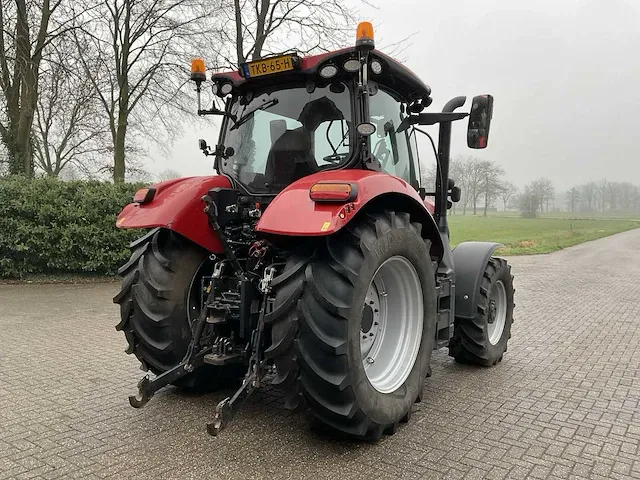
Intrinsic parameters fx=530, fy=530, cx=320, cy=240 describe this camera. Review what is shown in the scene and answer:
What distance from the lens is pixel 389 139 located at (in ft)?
13.9

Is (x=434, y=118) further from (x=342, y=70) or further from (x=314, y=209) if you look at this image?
(x=314, y=209)

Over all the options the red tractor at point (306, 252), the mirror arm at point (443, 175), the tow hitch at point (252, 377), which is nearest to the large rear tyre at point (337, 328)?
the red tractor at point (306, 252)

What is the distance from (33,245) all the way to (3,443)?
8.21 metres

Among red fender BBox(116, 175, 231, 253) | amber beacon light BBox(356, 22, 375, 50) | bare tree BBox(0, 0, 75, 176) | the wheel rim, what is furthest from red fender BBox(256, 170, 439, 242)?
bare tree BBox(0, 0, 75, 176)

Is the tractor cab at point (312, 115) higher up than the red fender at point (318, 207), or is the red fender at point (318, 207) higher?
the tractor cab at point (312, 115)

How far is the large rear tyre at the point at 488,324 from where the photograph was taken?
5062mm

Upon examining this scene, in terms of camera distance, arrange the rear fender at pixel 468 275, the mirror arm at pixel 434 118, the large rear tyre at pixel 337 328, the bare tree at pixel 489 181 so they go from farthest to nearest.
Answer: the bare tree at pixel 489 181 < the rear fender at pixel 468 275 < the mirror arm at pixel 434 118 < the large rear tyre at pixel 337 328

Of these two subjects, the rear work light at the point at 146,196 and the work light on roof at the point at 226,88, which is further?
the work light on roof at the point at 226,88

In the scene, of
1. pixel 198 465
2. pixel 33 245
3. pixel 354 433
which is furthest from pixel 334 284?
pixel 33 245

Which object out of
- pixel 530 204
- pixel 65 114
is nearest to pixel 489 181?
pixel 530 204

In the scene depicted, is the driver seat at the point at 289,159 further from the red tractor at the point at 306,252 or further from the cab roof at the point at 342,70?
the cab roof at the point at 342,70

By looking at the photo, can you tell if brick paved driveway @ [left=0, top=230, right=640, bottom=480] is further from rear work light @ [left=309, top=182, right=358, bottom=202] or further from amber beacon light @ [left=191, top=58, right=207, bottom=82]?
amber beacon light @ [left=191, top=58, right=207, bottom=82]

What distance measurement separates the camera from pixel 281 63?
384cm

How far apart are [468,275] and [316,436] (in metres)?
2.31
